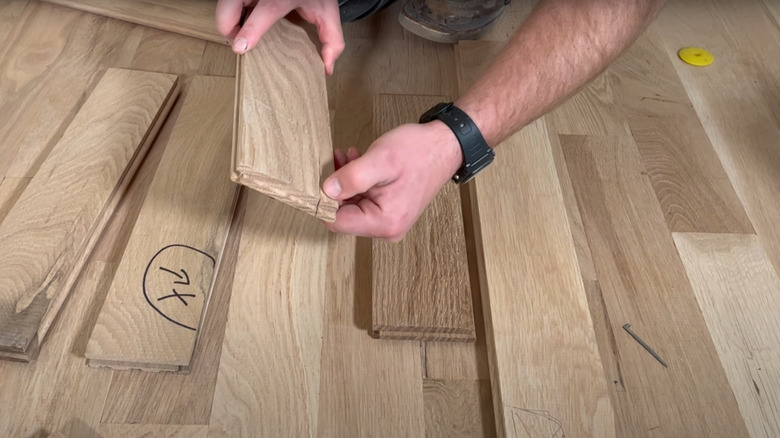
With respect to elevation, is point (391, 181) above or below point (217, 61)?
above

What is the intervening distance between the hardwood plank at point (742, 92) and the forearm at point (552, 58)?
0.72 metres

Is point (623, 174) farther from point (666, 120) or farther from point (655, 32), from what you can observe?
point (655, 32)

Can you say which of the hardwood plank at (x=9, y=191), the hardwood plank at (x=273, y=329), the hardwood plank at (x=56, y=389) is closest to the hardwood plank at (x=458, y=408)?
the hardwood plank at (x=273, y=329)

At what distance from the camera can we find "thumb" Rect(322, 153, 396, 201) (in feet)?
4.31

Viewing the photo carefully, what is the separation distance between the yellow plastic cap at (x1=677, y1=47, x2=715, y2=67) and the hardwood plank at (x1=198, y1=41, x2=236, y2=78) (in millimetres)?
1586

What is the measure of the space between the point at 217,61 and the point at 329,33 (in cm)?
62

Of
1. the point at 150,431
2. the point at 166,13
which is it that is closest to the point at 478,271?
the point at 150,431

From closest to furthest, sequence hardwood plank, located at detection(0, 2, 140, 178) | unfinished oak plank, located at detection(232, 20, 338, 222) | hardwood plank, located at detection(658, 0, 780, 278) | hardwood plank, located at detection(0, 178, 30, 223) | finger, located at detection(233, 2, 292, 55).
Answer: unfinished oak plank, located at detection(232, 20, 338, 222) < finger, located at detection(233, 2, 292, 55) < hardwood plank, located at detection(0, 178, 30, 223) < hardwood plank, located at detection(0, 2, 140, 178) < hardwood plank, located at detection(658, 0, 780, 278)

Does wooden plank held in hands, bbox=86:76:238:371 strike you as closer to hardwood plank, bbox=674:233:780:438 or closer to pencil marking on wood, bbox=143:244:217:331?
pencil marking on wood, bbox=143:244:217:331

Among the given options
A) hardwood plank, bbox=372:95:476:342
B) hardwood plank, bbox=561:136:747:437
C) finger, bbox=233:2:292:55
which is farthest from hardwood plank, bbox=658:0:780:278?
finger, bbox=233:2:292:55

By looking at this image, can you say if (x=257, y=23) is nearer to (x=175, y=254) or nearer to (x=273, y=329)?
(x=175, y=254)

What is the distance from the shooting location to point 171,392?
1.43 meters

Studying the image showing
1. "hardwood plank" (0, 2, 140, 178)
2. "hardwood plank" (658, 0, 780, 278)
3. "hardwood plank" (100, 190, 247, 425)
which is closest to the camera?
"hardwood plank" (100, 190, 247, 425)

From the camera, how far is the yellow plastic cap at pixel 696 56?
95.6 inches
